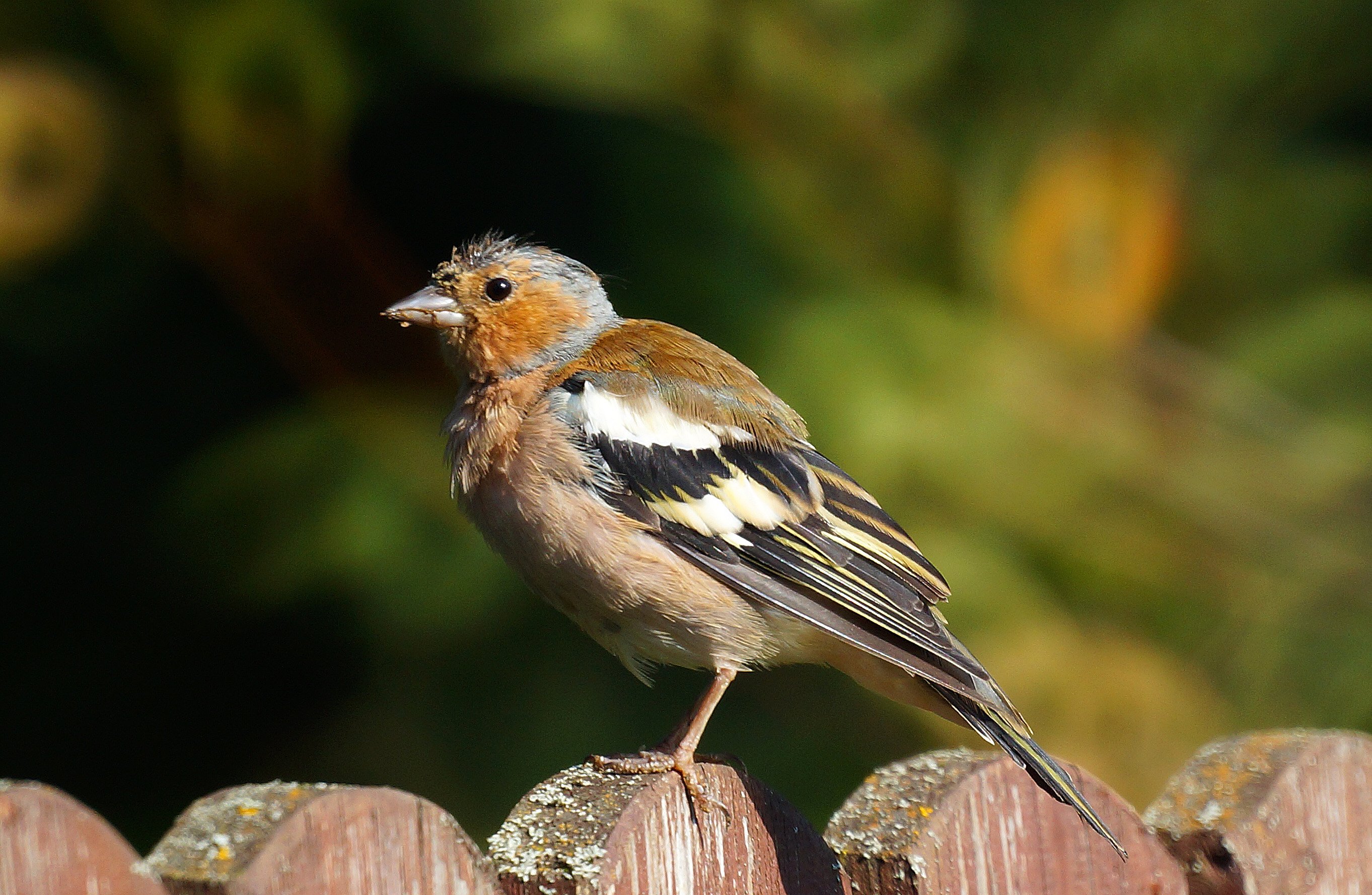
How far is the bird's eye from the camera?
2760 mm

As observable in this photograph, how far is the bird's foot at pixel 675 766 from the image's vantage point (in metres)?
1.51

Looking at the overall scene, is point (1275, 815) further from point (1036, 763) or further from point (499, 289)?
point (499, 289)

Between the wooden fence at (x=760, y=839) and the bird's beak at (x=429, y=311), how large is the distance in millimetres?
1197

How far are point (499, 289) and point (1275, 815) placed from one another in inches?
68.4

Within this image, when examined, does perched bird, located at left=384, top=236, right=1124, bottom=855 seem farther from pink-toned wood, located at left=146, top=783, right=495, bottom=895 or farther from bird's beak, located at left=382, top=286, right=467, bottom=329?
pink-toned wood, located at left=146, top=783, right=495, bottom=895

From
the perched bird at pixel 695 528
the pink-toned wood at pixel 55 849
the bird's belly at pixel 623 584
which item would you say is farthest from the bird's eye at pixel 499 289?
the pink-toned wood at pixel 55 849

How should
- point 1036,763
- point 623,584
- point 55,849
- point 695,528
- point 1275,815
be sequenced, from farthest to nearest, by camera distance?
1. point 695,528
2. point 623,584
3. point 1275,815
4. point 1036,763
5. point 55,849

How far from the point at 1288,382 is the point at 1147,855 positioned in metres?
2.22

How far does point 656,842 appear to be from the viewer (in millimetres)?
1446

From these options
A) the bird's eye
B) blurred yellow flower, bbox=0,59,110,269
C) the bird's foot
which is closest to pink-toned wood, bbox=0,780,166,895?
the bird's foot

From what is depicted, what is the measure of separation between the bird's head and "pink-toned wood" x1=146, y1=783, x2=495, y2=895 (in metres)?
1.46

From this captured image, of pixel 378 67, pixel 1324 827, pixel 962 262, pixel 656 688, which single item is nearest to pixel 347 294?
pixel 378 67

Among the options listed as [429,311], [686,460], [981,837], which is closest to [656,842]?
[981,837]

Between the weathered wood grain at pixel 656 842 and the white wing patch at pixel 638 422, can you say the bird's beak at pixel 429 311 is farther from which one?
the weathered wood grain at pixel 656 842
